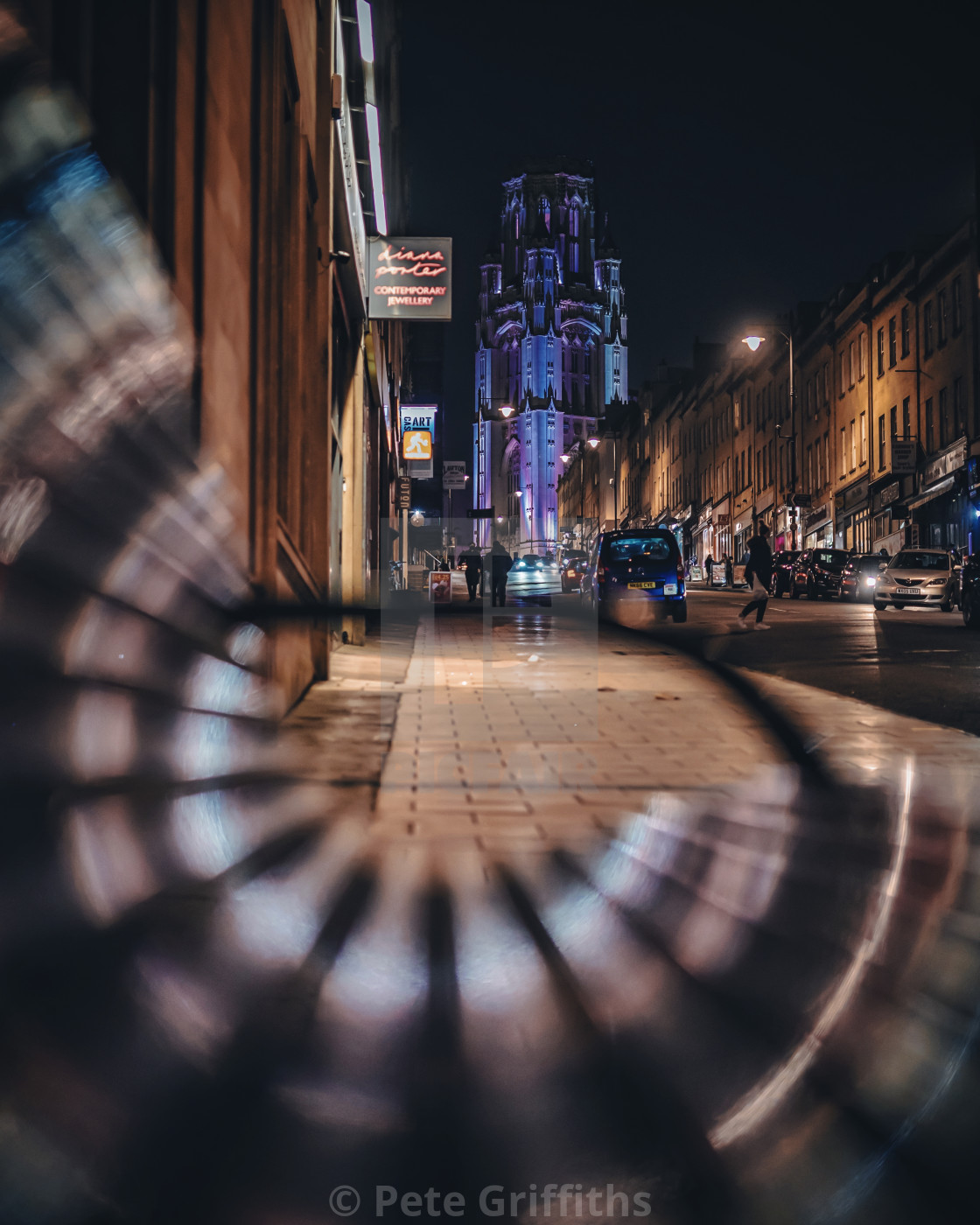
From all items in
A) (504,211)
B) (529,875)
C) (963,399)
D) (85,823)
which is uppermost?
(504,211)

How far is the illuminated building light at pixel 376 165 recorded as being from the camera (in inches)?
674

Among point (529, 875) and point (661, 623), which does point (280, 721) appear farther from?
point (661, 623)

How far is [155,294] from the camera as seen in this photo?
4441 mm

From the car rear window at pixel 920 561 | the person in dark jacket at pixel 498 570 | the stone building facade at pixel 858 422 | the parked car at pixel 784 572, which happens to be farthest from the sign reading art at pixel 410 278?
the parked car at pixel 784 572

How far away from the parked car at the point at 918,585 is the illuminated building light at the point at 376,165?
573 inches

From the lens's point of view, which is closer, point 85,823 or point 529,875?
point 85,823

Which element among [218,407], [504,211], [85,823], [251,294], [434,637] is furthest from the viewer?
[504,211]

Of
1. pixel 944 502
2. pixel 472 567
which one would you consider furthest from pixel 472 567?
pixel 944 502

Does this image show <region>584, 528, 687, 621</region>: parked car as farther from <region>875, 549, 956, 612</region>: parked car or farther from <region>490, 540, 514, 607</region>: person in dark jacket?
<region>875, 549, 956, 612</region>: parked car

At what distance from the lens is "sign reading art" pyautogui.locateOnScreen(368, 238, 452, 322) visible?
16.8 meters

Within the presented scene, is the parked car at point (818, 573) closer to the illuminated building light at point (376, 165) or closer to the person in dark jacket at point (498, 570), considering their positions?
the person in dark jacket at point (498, 570)

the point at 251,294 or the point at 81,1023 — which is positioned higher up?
the point at 251,294

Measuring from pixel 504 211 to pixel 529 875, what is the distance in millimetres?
168671

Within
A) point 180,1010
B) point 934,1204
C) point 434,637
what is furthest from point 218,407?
point 434,637
